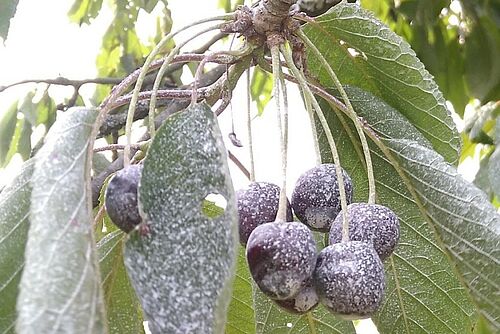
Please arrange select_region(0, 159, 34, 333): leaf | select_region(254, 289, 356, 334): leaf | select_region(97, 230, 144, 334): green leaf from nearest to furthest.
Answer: select_region(0, 159, 34, 333): leaf < select_region(97, 230, 144, 334): green leaf < select_region(254, 289, 356, 334): leaf

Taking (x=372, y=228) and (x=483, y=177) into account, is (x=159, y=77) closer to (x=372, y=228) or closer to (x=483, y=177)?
(x=372, y=228)

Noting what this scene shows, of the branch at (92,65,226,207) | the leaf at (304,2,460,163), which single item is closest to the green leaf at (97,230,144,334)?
the branch at (92,65,226,207)

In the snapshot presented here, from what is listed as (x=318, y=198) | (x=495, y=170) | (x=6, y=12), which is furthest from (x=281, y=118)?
(x=495, y=170)

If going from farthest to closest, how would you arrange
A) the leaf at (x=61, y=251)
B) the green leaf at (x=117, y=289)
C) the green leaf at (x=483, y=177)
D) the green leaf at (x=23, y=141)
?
the green leaf at (x=483, y=177) → the green leaf at (x=23, y=141) → the green leaf at (x=117, y=289) → the leaf at (x=61, y=251)

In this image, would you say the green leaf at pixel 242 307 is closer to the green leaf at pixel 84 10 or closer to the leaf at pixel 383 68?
the leaf at pixel 383 68

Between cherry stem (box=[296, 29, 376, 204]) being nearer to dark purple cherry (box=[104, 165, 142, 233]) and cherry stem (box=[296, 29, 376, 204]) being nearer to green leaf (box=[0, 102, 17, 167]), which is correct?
dark purple cherry (box=[104, 165, 142, 233])

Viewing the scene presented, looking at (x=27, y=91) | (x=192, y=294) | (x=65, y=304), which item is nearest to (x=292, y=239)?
(x=192, y=294)

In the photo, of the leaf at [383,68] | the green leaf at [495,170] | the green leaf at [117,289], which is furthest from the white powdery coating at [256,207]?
the green leaf at [495,170]
